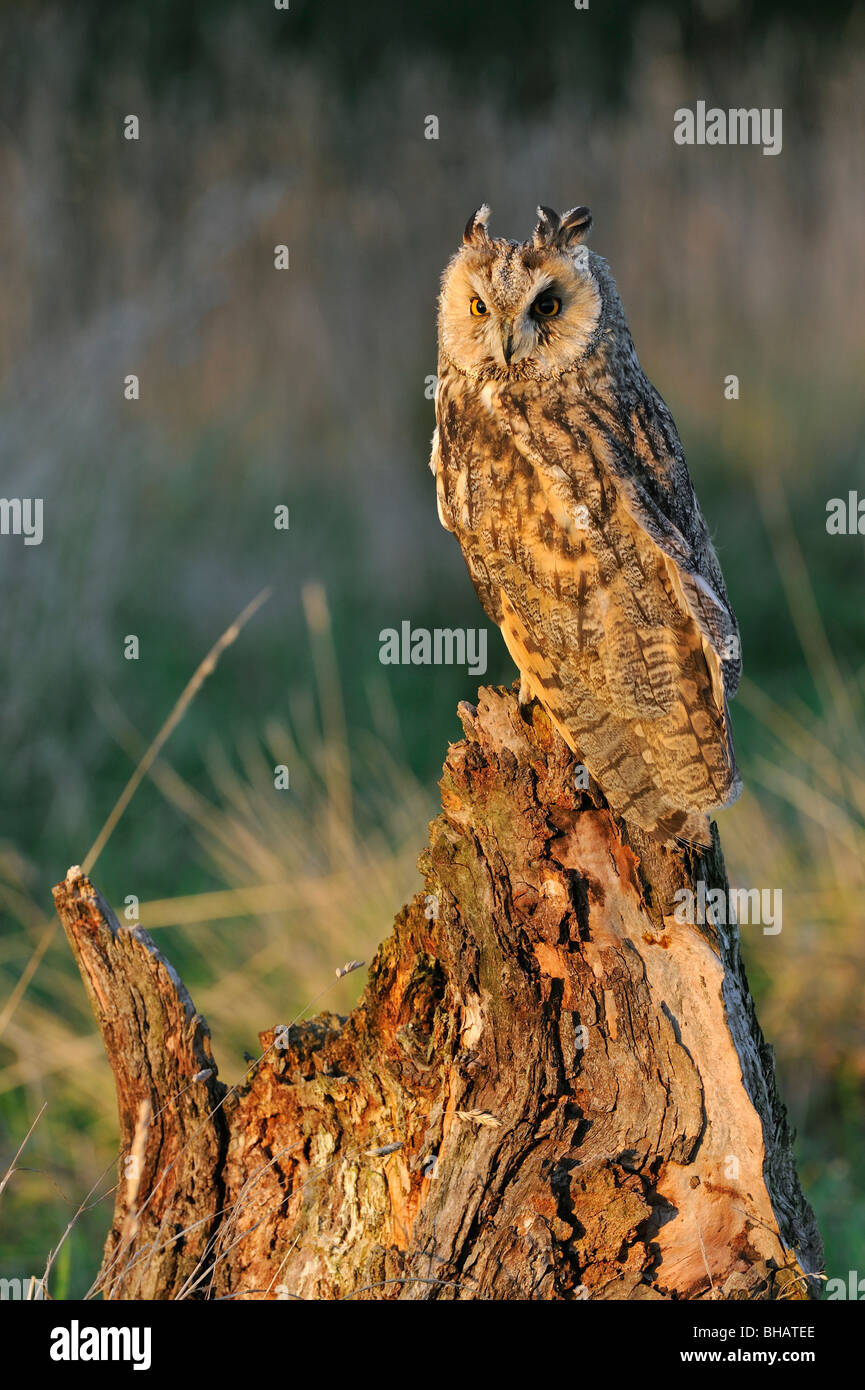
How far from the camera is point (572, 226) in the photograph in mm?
1844

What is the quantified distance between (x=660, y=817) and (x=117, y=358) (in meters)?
2.92

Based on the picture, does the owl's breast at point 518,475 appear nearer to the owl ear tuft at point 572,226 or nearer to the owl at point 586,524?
the owl at point 586,524

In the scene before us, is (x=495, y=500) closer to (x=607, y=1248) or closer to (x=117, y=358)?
(x=607, y=1248)

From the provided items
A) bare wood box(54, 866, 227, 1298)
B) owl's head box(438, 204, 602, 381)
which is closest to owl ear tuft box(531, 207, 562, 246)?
owl's head box(438, 204, 602, 381)

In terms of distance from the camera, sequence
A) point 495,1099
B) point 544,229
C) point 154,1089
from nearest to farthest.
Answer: point 495,1099, point 154,1089, point 544,229

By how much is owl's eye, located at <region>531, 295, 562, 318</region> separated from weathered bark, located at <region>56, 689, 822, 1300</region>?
66 cm

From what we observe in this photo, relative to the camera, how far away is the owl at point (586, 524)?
67.0 inches

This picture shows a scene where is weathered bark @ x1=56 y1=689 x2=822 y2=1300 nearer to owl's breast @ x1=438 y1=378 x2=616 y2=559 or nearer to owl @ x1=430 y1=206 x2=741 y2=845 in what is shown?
owl @ x1=430 y1=206 x2=741 y2=845

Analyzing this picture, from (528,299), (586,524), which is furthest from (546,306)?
(586,524)

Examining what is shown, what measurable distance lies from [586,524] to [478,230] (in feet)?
1.83

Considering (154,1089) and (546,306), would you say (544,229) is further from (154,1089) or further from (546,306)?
(154,1089)

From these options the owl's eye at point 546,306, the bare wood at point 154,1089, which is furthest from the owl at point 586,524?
the bare wood at point 154,1089

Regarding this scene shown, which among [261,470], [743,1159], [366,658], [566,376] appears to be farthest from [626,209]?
[743,1159]

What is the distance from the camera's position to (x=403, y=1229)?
62.2 inches
